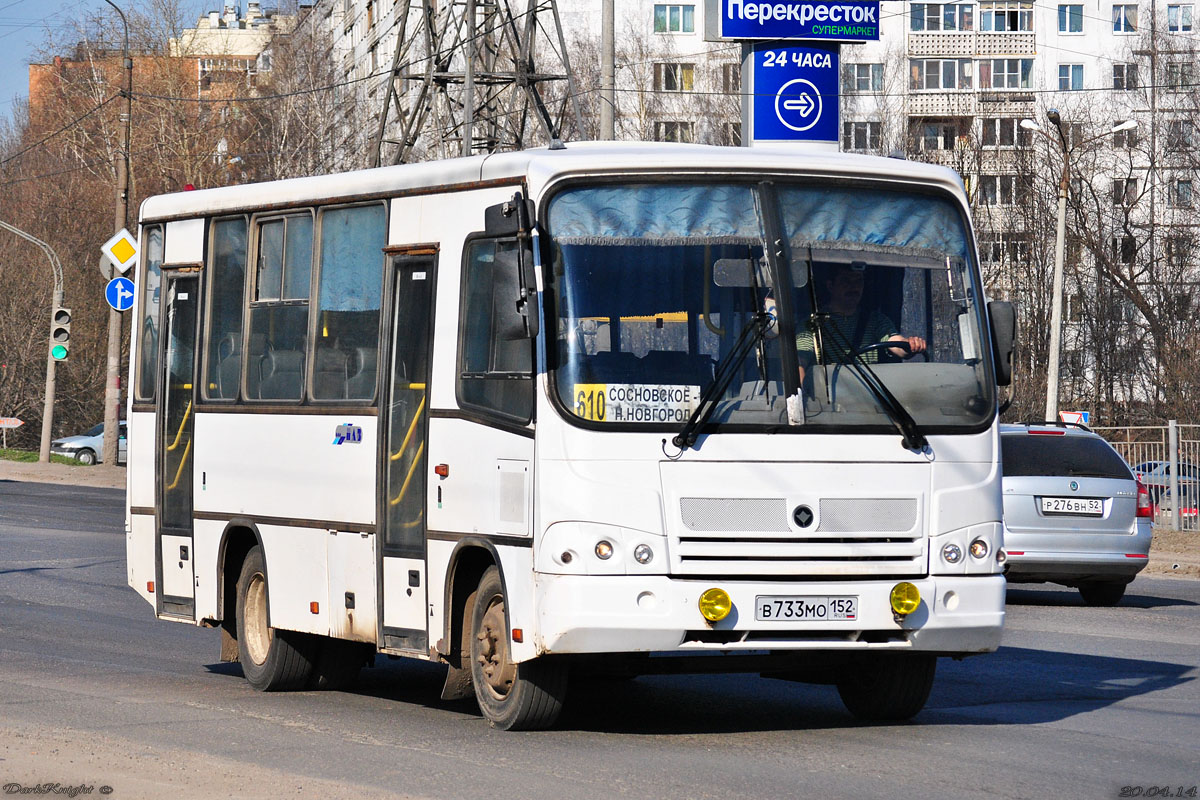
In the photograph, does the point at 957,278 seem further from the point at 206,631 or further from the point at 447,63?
the point at 447,63

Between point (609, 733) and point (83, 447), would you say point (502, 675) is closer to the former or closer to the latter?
point (609, 733)

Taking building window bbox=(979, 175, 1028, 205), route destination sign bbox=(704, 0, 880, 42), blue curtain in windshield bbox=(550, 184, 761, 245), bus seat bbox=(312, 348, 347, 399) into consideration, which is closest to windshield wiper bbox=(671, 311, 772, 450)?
blue curtain in windshield bbox=(550, 184, 761, 245)

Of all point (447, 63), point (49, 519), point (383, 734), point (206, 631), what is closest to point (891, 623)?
point (383, 734)

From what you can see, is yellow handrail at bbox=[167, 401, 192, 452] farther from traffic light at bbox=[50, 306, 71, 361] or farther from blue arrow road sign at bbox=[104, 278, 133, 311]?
traffic light at bbox=[50, 306, 71, 361]

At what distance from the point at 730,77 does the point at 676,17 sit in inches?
521

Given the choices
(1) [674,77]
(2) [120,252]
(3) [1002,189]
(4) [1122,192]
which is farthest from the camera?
(1) [674,77]

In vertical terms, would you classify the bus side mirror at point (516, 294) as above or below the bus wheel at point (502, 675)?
above

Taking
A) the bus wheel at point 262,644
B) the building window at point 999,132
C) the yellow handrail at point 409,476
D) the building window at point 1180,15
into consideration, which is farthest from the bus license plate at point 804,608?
the building window at point 1180,15

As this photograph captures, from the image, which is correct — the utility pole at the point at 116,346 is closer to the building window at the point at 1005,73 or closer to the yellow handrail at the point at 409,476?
the yellow handrail at the point at 409,476

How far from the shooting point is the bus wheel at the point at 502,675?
9.20 m

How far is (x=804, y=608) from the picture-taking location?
8883 mm

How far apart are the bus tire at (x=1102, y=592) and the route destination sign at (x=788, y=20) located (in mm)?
14789

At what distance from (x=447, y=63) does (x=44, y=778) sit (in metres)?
33.2

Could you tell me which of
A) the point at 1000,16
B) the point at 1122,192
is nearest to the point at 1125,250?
the point at 1122,192
